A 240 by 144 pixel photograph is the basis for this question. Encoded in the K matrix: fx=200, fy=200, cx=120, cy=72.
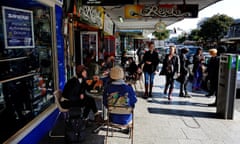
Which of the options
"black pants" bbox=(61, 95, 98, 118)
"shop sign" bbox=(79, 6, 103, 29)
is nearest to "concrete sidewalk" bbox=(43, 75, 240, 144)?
"black pants" bbox=(61, 95, 98, 118)

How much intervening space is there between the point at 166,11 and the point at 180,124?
3.76 meters

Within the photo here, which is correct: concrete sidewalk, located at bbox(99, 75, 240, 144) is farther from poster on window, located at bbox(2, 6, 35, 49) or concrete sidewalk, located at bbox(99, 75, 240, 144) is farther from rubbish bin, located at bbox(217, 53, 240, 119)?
poster on window, located at bbox(2, 6, 35, 49)

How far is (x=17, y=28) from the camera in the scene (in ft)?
9.97

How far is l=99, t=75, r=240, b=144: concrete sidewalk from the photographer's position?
3.72m

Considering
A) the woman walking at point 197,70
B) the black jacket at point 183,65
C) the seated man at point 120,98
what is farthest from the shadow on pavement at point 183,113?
the woman walking at point 197,70

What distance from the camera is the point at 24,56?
3299 mm

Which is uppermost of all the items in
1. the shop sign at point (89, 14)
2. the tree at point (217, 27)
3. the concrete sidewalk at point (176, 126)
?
the tree at point (217, 27)

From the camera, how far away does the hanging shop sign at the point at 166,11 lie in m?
6.34

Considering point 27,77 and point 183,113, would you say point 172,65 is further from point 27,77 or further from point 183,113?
point 27,77

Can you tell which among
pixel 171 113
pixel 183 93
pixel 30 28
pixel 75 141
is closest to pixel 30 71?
pixel 30 28

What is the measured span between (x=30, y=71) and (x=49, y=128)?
1284 mm

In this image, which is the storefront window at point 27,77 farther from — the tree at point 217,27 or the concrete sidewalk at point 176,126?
the tree at point 217,27

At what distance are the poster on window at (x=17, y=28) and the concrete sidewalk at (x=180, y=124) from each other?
7.26 feet

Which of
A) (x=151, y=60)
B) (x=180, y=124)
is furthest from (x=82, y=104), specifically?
(x=151, y=60)
